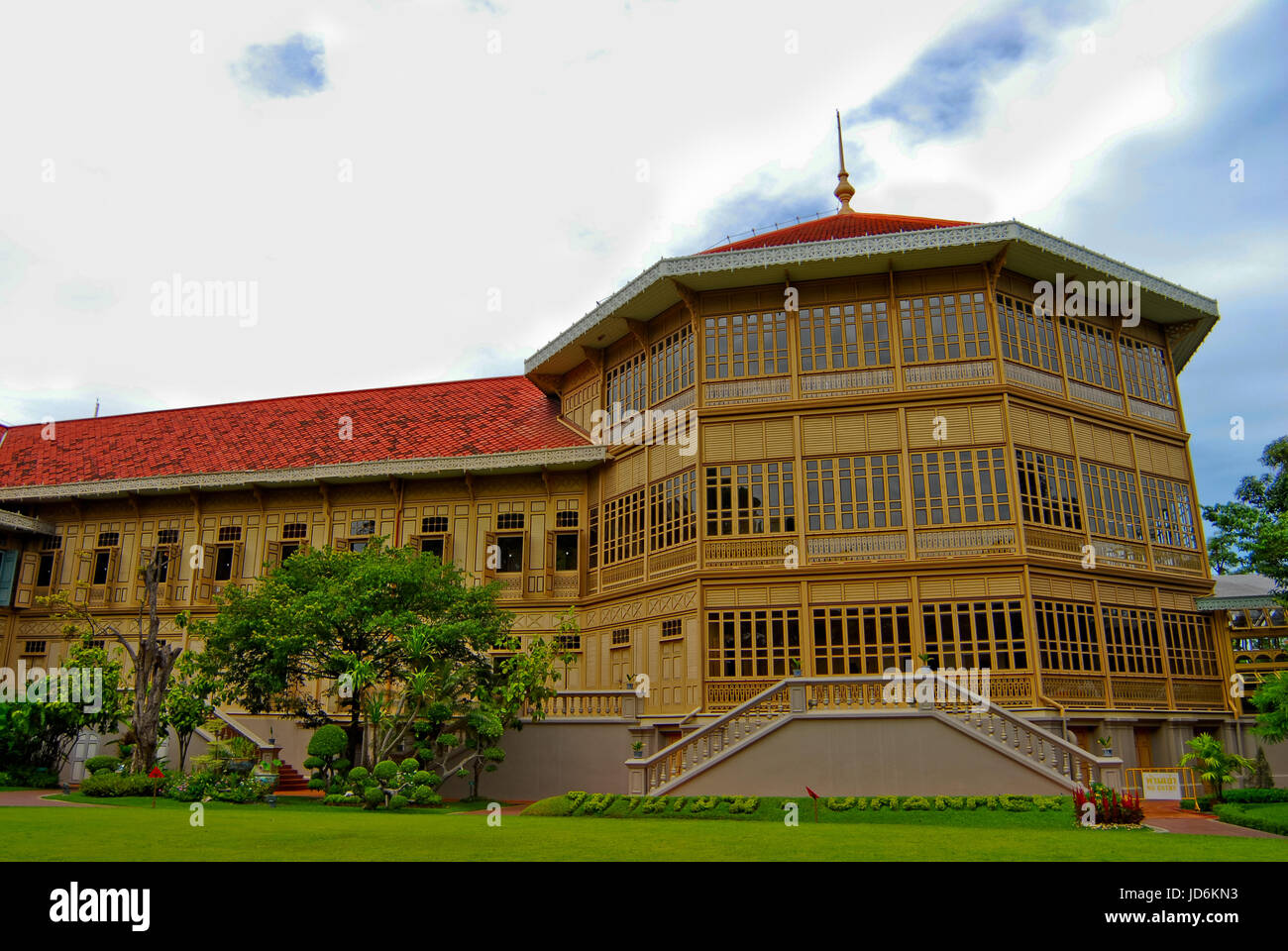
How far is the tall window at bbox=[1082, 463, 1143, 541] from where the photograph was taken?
23188 millimetres

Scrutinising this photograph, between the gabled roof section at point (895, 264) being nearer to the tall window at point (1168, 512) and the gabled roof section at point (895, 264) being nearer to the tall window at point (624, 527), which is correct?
the tall window at point (1168, 512)

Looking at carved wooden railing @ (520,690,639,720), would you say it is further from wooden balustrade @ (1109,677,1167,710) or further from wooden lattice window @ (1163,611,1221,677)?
wooden lattice window @ (1163,611,1221,677)

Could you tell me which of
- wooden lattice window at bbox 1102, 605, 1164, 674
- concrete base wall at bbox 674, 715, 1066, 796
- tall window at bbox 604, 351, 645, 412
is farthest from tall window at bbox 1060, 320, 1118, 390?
concrete base wall at bbox 674, 715, 1066, 796

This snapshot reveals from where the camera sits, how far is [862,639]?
70.2 feet

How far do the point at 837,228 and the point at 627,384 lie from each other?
23.3ft

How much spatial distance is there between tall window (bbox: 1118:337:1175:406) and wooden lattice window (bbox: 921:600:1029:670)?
864 cm

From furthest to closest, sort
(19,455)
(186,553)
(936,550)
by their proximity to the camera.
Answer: (19,455) → (186,553) → (936,550)

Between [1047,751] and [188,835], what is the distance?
Answer: 13.7 m

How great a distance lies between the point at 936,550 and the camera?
70.5ft

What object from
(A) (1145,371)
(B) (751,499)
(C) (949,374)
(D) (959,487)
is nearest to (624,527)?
(B) (751,499)

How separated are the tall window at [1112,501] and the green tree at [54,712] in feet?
77.6

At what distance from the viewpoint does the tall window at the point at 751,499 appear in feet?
74.1
